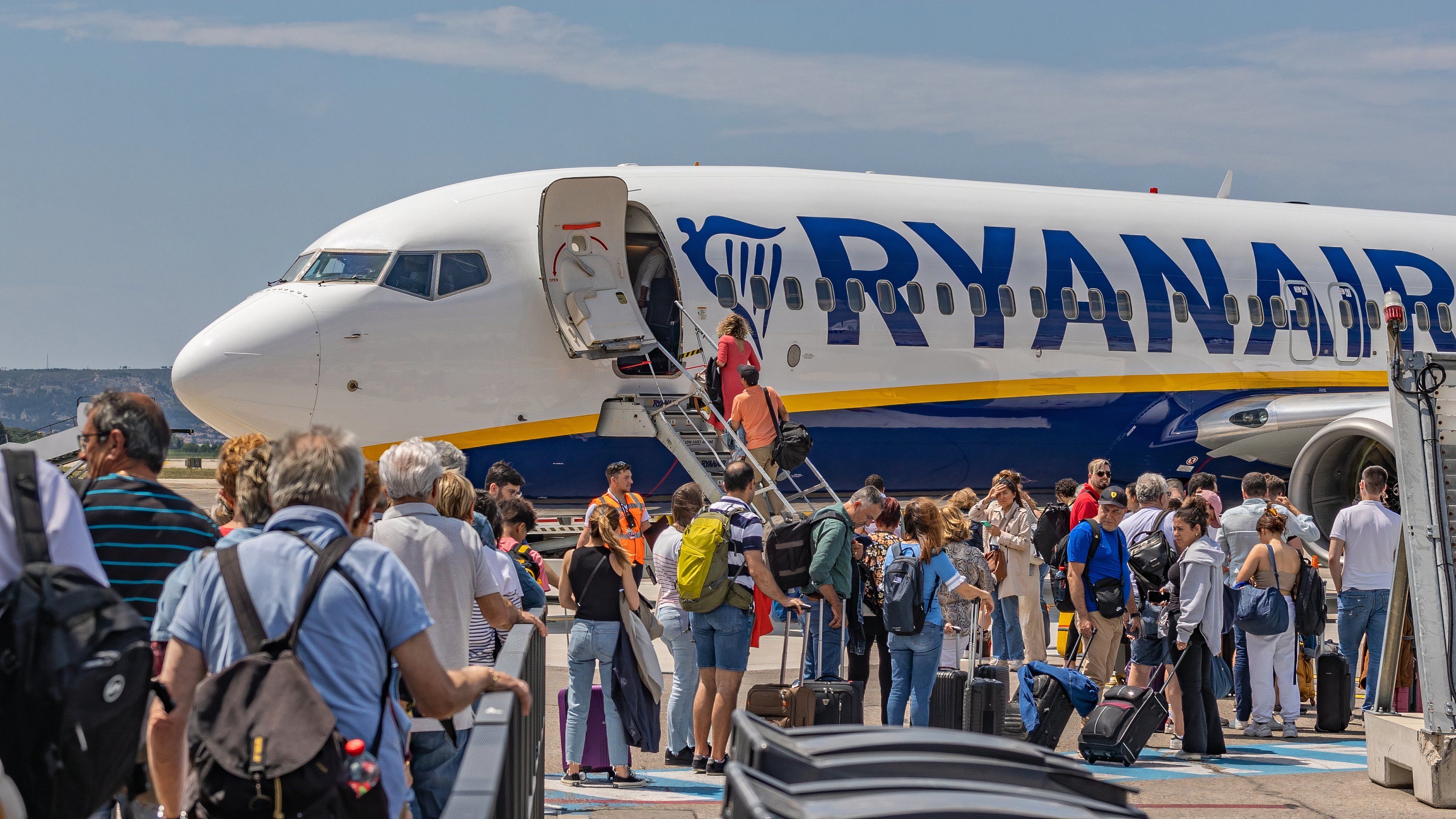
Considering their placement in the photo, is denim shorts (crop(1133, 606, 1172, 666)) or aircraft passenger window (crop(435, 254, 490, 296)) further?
aircraft passenger window (crop(435, 254, 490, 296))

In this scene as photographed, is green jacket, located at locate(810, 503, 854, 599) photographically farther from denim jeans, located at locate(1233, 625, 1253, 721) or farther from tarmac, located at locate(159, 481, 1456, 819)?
denim jeans, located at locate(1233, 625, 1253, 721)

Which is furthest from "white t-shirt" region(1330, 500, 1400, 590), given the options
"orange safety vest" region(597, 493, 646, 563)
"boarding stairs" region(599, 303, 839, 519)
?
"orange safety vest" region(597, 493, 646, 563)

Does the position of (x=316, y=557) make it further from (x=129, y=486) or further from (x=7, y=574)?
(x=129, y=486)

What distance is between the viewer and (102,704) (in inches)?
124

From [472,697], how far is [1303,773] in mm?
5414

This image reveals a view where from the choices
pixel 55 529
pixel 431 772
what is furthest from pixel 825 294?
pixel 55 529

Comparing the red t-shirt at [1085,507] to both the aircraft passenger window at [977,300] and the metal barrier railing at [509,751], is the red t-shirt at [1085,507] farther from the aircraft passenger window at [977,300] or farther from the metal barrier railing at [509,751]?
the metal barrier railing at [509,751]

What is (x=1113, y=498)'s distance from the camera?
28.6 ft

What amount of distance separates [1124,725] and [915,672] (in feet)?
3.71

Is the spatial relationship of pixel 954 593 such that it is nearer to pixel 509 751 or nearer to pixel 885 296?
pixel 509 751

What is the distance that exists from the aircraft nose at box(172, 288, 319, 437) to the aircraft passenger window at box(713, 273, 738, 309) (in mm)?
3486

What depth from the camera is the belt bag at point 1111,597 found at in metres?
8.28

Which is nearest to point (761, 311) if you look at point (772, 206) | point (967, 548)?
point (772, 206)

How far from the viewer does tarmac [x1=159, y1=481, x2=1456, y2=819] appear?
6523 millimetres
